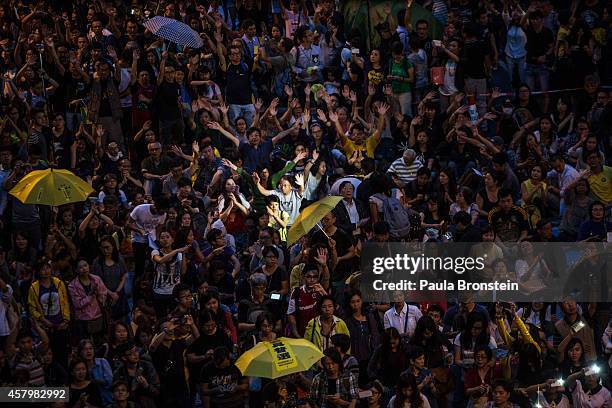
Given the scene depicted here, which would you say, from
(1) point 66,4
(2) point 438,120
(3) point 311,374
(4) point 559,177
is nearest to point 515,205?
(4) point 559,177

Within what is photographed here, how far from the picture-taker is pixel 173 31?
22625 millimetres

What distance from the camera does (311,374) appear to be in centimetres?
1762

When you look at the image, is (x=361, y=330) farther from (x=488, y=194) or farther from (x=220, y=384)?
(x=488, y=194)

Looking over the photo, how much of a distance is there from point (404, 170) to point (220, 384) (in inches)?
198

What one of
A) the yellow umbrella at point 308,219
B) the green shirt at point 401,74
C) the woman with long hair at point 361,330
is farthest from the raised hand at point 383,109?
the woman with long hair at point 361,330

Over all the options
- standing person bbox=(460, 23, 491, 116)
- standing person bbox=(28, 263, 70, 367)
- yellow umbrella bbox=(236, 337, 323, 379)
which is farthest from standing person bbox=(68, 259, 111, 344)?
standing person bbox=(460, 23, 491, 116)

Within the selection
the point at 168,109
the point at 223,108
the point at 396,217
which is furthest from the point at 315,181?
the point at 168,109

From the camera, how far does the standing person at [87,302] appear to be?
18.7 meters

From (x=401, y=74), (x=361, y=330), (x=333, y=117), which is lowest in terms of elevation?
(x=361, y=330)

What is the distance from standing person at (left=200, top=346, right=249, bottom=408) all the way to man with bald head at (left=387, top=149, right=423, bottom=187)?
463 cm

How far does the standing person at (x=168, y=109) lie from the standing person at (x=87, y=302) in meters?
4.05

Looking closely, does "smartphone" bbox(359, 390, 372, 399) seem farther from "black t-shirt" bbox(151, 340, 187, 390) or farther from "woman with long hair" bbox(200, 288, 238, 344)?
"black t-shirt" bbox(151, 340, 187, 390)

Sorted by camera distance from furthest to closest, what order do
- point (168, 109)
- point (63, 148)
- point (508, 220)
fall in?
point (168, 109)
point (63, 148)
point (508, 220)

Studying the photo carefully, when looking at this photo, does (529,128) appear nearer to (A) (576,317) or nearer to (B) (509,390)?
(A) (576,317)
